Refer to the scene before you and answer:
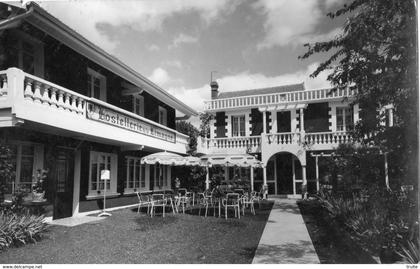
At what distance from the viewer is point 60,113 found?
9.32 meters

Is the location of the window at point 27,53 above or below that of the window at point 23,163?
above

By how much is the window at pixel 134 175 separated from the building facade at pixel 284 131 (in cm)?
502

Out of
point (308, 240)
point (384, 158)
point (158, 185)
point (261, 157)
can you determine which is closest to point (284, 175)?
point (261, 157)

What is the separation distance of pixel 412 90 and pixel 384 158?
1.62 meters

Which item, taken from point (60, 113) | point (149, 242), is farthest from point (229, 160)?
point (60, 113)

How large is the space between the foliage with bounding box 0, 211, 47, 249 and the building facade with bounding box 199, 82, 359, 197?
44.7ft

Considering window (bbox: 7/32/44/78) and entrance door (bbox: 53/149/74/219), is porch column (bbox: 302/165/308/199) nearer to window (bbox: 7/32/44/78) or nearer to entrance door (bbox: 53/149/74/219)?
entrance door (bbox: 53/149/74/219)

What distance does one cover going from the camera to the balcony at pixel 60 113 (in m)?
7.79

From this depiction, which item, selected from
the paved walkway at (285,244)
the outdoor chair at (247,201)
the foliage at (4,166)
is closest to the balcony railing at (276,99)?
the outdoor chair at (247,201)

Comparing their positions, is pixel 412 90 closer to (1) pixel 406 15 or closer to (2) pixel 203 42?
(1) pixel 406 15

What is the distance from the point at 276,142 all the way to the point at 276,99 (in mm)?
3019

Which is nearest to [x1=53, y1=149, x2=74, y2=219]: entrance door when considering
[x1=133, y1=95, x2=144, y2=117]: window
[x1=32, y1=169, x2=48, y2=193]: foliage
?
[x1=32, y1=169, x2=48, y2=193]: foliage

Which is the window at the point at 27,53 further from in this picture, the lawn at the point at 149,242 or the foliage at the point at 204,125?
the foliage at the point at 204,125

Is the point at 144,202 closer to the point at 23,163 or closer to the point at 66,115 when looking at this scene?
the point at 23,163
